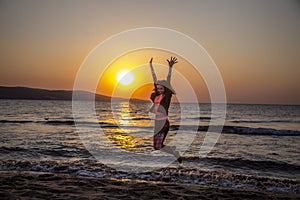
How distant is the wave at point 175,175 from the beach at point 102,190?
2.24 ft

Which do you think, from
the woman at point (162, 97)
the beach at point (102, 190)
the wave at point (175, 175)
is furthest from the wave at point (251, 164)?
the woman at point (162, 97)

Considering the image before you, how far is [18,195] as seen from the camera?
7.93 metres

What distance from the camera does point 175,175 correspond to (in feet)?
38.1

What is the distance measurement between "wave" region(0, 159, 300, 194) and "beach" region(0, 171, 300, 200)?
682 millimetres

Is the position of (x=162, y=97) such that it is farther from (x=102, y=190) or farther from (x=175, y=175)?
(x=175, y=175)

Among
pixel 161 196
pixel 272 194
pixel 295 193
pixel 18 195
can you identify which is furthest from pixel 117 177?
pixel 295 193

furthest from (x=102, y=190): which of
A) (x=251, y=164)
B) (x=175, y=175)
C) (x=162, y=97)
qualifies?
(x=251, y=164)

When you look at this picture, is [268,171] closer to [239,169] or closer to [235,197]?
[239,169]

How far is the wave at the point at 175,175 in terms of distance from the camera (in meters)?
10.6

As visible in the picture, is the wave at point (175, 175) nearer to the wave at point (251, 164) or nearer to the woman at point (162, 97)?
the wave at point (251, 164)

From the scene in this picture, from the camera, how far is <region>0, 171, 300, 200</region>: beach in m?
8.20

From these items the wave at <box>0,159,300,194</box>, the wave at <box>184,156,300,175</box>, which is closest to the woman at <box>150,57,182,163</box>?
the wave at <box>0,159,300,194</box>

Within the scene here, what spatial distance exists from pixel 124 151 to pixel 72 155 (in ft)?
10.9

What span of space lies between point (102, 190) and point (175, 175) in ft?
12.5
